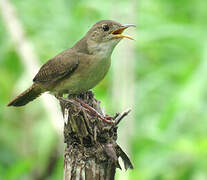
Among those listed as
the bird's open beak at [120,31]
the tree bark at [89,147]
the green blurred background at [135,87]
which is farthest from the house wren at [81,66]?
the tree bark at [89,147]

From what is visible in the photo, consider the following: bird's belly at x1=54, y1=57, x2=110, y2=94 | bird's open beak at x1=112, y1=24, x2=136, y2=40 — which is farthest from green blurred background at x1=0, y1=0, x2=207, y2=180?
bird's belly at x1=54, y1=57, x2=110, y2=94

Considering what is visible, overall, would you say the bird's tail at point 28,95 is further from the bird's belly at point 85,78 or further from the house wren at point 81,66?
the bird's belly at point 85,78

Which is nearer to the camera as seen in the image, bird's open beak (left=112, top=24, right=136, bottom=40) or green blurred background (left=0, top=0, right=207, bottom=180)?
bird's open beak (left=112, top=24, right=136, bottom=40)

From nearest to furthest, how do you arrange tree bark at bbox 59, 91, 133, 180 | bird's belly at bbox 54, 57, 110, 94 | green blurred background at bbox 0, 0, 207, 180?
tree bark at bbox 59, 91, 133, 180 → bird's belly at bbox 54, 57, 110, 94 → green blurred background at bbox 0, 0, 207, 180

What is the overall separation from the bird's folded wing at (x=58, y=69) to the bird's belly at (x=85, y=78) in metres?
0.08

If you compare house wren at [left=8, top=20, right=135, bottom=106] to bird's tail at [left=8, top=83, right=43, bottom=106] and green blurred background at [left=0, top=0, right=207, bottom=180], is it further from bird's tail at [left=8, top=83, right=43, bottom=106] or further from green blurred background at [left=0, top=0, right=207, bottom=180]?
green blurred background at [left=0, top=0, right=207, bottom=180]

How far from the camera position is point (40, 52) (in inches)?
280

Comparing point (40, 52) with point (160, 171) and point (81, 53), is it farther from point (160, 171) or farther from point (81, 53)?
point (160, 171)

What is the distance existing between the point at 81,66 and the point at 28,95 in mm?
778

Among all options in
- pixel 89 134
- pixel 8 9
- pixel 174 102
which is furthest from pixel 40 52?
pixel 89 134

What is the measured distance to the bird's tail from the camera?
6156 mm

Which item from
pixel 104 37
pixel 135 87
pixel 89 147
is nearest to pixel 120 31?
pixel 104 37

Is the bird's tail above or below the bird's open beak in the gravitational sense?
below

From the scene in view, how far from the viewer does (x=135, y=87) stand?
7078 millimetres
